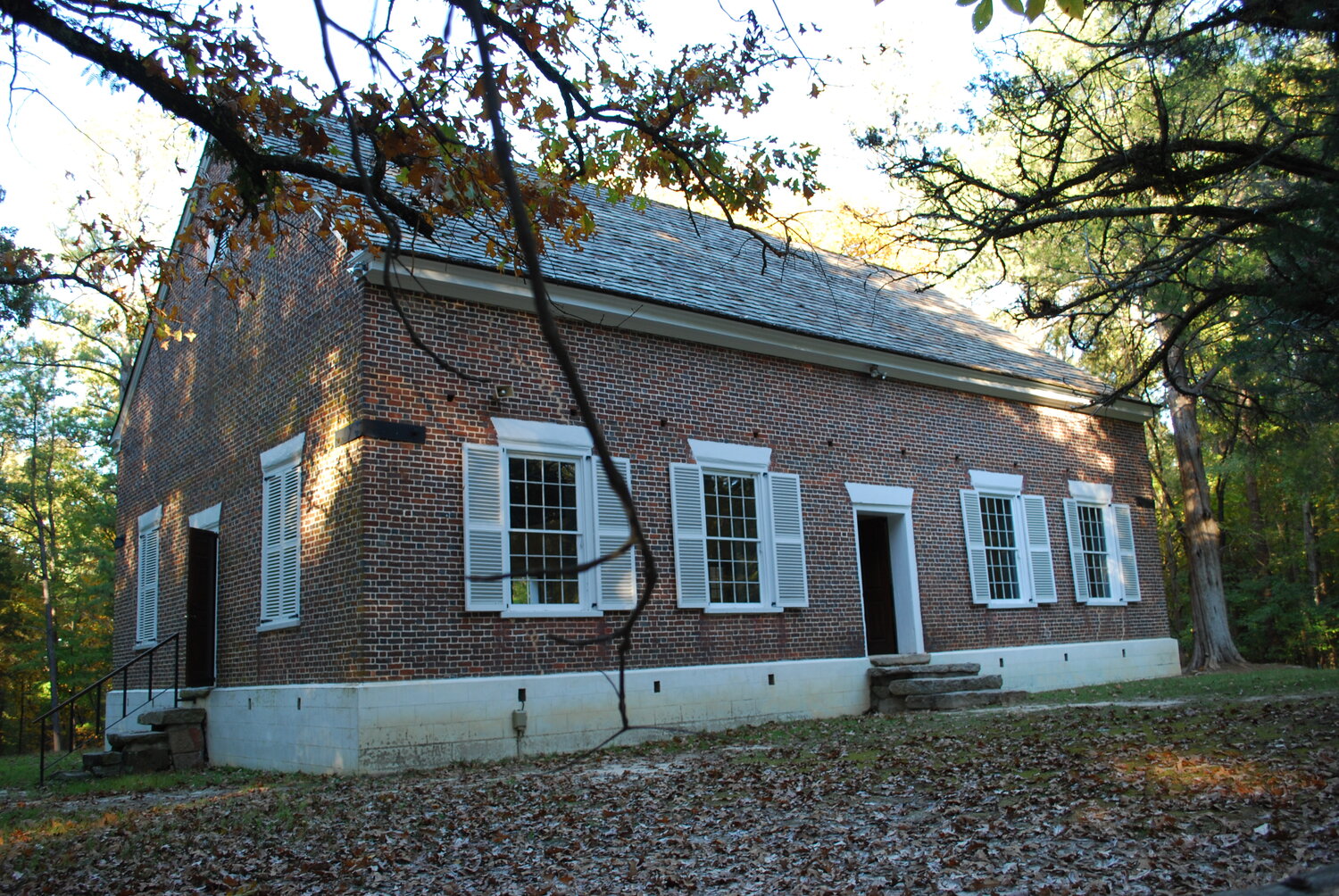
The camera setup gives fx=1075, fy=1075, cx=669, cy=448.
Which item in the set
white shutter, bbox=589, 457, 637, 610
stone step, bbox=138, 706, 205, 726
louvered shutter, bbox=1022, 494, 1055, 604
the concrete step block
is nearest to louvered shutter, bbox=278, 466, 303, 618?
stone step, bbox=138, 706, 205, 726

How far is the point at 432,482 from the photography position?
430 inches

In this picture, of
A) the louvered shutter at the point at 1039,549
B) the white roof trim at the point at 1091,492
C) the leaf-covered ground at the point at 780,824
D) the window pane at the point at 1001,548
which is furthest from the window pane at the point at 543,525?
the white roof trim at the point at 1091,492

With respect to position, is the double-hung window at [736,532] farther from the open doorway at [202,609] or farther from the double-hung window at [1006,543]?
the open doorway at [202,609]

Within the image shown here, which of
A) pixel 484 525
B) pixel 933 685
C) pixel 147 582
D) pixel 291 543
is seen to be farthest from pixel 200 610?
pixel 933 685

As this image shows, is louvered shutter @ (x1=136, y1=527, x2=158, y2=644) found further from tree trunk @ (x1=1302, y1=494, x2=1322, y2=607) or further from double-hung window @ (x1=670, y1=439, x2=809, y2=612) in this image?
tree trunk @ (x1=1302, y1=494, x2=1322, y2=607)

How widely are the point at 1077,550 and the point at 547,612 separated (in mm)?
10058

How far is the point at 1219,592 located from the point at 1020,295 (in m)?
16.0

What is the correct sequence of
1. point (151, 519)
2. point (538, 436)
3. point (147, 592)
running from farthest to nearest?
1. point (151, 519)
2. point (147, 592)
3. point (538, 436)

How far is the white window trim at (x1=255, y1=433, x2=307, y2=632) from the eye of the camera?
38.1 ft

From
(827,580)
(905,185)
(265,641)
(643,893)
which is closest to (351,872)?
(643,893)

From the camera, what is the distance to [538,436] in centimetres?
1168

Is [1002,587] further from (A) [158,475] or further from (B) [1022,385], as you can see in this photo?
(A) [158,475]

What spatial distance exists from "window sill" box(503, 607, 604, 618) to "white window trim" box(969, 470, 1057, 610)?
7202 millimetres

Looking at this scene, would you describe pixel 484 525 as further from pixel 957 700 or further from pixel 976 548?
pixel 976 548
